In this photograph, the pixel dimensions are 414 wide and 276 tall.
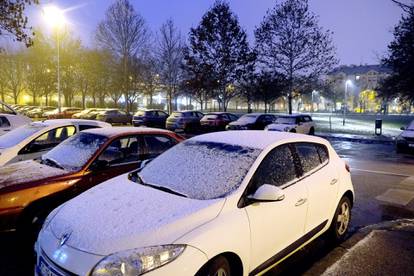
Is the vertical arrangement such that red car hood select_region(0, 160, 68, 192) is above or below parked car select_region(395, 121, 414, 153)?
above

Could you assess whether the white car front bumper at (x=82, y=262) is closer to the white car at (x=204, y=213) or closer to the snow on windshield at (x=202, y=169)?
the white car at (x=204, y=213)

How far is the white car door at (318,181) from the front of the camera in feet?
12.9

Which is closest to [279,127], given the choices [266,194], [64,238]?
[266,194]

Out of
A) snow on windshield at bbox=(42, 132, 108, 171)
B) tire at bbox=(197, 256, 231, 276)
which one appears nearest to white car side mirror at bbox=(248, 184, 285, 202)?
tire at bbox=(197, 256, 231, 276)

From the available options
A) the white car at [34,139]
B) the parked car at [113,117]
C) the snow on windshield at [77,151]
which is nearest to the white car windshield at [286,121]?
the white car at [34,139]

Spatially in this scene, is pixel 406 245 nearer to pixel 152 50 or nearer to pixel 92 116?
pixel 92 116

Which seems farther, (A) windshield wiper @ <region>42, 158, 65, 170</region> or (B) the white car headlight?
(A) windshield wiper @ <region>42, 158, 65, 170</region>

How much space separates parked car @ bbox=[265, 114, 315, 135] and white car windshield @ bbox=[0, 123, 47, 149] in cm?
1263

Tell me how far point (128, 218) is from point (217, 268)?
32.5 inches

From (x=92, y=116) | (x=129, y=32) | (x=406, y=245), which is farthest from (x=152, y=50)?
(x=406, y=245)

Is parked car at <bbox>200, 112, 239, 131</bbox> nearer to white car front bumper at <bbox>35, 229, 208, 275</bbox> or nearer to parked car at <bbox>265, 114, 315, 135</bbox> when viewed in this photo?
parked car at <bbox>265, 114, 315, 135</bbox>

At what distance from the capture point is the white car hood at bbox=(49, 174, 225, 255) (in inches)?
101

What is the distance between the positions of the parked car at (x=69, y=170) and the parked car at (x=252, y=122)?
43.5 ft

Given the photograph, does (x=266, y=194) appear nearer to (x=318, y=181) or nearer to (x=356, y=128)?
(x=318, y=181)
